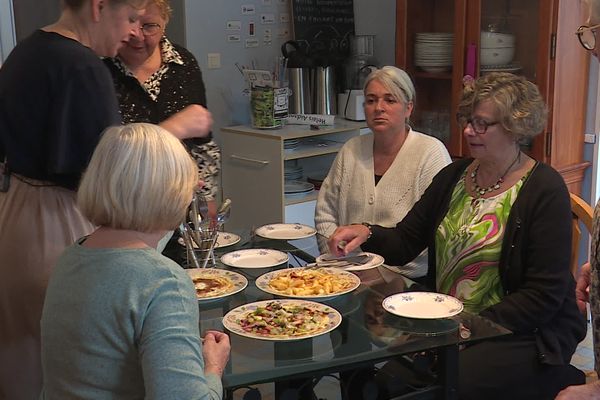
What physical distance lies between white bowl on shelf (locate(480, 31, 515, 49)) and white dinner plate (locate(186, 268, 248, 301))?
1996 millimetres

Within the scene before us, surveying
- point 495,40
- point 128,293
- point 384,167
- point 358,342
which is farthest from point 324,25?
point 128,293

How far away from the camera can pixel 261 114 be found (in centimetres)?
395

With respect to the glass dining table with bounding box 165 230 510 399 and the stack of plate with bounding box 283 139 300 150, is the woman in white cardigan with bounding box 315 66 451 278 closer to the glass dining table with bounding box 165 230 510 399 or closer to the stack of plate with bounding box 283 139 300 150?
the glass dining table with bounding box 165 230 510 399

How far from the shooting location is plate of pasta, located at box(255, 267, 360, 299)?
6.07 feet

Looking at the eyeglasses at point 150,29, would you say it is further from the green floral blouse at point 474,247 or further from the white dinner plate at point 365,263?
the green floral blouse at point 474,247

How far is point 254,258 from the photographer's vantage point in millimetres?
2189

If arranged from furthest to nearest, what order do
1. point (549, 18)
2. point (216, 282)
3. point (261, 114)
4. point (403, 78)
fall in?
point (261, 114) < point (549, 18) < point (403, 78) < point (216, 282)

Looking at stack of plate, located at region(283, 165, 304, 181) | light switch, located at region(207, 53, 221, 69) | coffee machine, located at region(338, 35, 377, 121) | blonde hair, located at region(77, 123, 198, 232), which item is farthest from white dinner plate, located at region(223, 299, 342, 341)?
coffee machine, located at region(338, 35, 377, 121)

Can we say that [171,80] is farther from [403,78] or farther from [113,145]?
[113,145]

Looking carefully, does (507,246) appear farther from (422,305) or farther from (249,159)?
(249,159)

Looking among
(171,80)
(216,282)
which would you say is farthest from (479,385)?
(171,80)

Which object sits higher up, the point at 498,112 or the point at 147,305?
the point at 498,112

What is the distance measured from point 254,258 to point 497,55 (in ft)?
6.05

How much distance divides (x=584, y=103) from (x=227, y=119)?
183 centimetres
